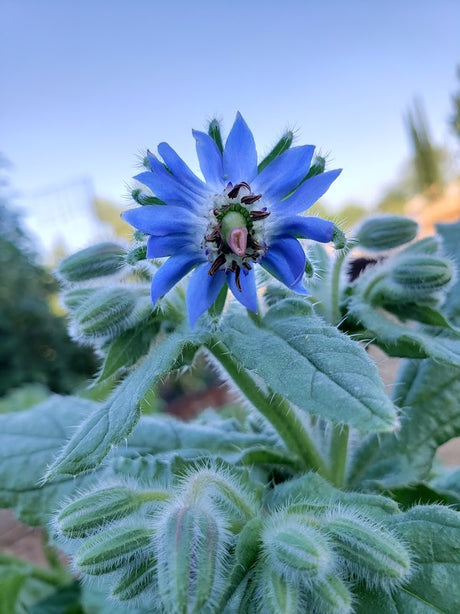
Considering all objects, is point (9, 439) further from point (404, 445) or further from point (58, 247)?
point (58, 247)

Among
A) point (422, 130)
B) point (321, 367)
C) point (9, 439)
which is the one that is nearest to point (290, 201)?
point (321, 367)

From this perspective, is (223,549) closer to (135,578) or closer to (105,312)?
(135,578)

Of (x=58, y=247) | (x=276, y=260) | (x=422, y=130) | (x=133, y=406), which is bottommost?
(x=58, y=247)

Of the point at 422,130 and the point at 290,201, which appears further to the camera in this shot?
the point at 422,130

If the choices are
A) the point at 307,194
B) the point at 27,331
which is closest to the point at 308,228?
the point at 307,194

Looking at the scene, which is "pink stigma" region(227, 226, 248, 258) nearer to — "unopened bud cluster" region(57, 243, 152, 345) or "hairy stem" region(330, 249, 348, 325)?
"unopened bud cluster" region(57, 243, 152, 345)

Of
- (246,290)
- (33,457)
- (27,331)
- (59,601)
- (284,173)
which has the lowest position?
(27,331)
